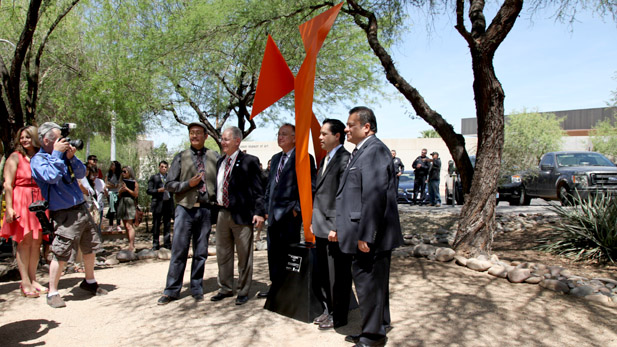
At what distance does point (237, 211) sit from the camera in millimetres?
5094

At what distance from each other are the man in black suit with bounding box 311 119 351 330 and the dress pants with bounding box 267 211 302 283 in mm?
633

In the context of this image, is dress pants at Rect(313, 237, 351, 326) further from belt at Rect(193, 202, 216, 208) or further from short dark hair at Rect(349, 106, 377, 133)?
belt at Rect(193, 202, 216, 208)

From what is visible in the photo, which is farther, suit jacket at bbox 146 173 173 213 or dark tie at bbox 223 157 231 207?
suit jacket at bbox 146 173 173 213

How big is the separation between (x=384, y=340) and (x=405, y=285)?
5.89 feet

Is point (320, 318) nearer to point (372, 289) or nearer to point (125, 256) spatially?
point (372, 289)

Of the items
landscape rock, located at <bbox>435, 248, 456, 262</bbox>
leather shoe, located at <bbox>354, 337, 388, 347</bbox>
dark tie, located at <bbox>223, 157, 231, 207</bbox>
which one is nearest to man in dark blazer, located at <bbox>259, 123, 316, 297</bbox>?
dark tie, located at <bbox>223, 157, 231, 207</bbox>

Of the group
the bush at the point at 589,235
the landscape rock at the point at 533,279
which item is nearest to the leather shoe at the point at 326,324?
the landscape rock at the point at 533,279

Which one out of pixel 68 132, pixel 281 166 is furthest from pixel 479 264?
pixel 68 132

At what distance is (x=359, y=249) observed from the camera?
145 inches

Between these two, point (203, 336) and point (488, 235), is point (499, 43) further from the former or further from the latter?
point (203, 336)

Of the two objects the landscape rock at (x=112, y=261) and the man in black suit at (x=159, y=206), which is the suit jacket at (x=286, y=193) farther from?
the man in black suit at (x=159, y=206)

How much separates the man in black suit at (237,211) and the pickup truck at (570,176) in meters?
10.5

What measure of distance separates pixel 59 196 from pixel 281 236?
97.6 inches

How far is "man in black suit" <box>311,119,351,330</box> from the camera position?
4.19 meters
